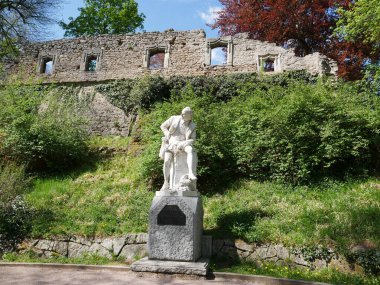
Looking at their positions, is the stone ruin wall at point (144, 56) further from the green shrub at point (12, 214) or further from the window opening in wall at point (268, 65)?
the green shrub at point (12, 214)

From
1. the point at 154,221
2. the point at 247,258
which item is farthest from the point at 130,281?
the point at 247,258

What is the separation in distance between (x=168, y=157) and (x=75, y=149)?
20.1 feet

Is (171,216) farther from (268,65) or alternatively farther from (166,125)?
(268,65)

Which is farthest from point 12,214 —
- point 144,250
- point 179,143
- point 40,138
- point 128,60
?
point 128,60

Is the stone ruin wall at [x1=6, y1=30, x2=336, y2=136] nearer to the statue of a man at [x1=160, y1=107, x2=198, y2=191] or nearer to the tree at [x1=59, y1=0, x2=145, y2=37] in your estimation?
the tree at [x1=59, y1=0, x2=145, y2=37]

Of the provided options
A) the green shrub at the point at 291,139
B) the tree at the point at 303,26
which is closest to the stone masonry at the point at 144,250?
the green shrub at the point at 291,139

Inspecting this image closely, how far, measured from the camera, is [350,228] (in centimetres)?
655

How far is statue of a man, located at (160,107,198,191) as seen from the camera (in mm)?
6676

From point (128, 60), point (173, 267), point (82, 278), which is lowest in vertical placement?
point (82, 278)

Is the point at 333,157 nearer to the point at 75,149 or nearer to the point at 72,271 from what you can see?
the point at 72,271

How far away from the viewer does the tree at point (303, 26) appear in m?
17.3

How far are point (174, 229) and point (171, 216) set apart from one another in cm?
24

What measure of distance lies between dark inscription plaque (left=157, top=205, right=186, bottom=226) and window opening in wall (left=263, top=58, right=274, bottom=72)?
11.5m

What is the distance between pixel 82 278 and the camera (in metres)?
5.59
